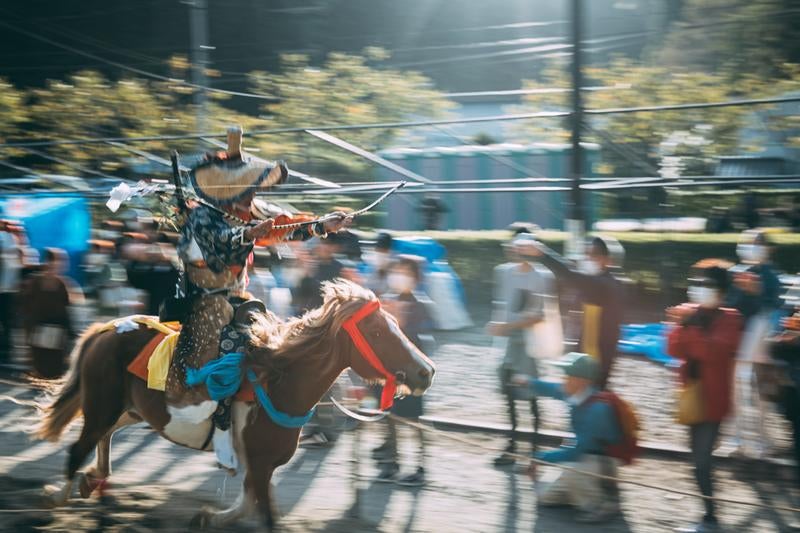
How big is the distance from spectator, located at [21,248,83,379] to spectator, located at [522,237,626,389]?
208 inches

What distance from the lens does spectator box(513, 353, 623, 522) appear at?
21.7ft

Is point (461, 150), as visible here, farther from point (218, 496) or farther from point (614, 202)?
point (218, 496)

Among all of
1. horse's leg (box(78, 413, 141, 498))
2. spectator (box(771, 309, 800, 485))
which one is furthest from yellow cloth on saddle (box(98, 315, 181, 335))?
spectator (box(771, 309, 800, 485))

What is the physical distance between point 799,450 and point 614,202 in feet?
22.7

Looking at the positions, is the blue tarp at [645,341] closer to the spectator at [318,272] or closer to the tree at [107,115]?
the spectator at [318,272]

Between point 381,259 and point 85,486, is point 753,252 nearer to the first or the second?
point 381,259

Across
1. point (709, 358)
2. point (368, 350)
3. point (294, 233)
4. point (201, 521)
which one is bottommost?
point (201, 521)

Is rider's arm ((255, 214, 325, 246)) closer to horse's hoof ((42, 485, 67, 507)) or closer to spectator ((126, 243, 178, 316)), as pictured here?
horse's hoof ((42, 485, 67, 507))

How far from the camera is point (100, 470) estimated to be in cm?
685

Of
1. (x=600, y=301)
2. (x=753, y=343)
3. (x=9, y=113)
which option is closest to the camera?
(x=600, y=301)

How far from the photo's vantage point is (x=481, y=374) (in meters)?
11.2

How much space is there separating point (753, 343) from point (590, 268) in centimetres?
146

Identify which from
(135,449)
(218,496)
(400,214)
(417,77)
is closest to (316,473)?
(218,496)

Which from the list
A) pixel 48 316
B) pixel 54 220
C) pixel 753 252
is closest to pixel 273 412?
pixel 753 252
